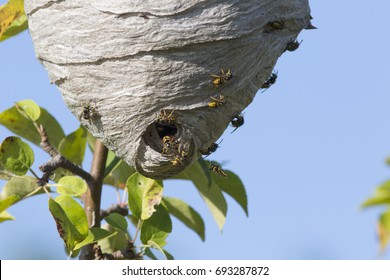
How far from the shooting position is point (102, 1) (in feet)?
6.46

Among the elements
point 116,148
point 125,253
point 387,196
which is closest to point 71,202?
point 116,148

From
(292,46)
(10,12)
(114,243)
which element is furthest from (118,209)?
(292,46)

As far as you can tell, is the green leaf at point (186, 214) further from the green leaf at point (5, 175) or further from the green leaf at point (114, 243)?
the green leaf at point (5, 175)

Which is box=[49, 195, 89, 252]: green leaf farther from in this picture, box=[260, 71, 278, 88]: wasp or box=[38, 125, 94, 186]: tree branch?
box=[260, 71, 278, 88]: wasp

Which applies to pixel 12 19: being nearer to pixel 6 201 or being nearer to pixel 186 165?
pixel 6 201

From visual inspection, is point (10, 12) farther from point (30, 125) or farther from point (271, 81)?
point (271, 81)

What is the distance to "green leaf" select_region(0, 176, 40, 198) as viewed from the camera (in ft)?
7.59

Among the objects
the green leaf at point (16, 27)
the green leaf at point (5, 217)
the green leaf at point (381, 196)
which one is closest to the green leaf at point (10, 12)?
the green leaf at point (16, 27)

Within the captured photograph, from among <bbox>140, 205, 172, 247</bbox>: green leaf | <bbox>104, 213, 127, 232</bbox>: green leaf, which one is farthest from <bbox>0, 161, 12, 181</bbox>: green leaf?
<bbox>140, 205, 172, 247</bbox>: green leaf

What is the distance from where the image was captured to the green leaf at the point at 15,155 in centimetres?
212

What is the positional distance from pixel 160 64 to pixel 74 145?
2.66ft

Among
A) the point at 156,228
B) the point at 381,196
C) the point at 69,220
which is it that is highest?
the point at 156,228

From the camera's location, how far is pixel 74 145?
2.62 meters

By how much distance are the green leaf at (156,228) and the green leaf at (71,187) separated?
0.91ft
